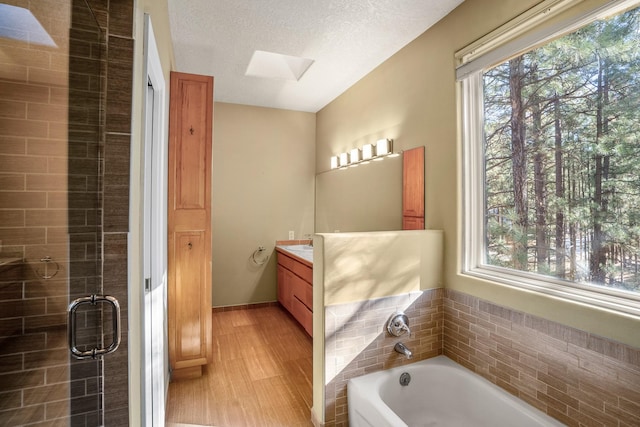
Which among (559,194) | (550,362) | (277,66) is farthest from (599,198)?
(277,66)

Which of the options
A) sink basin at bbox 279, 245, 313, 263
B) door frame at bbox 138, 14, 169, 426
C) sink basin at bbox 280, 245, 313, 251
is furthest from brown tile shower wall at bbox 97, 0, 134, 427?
sink basin at bbox 280, 245, 313, 251

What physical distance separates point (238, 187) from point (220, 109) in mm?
1020

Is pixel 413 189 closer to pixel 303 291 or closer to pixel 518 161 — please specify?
pixel 518 161

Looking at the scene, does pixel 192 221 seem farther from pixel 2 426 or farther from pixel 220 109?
pixel 220 109

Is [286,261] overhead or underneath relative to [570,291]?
underneath

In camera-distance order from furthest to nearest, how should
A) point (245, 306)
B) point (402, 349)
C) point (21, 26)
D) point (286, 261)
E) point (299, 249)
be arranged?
point (245, 306)
point (299, 249)
point (286, 261)
point (402, 349)
point (21, 26)

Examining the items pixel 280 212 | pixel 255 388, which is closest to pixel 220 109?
pixel 280 212

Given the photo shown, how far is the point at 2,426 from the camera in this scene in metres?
0.80

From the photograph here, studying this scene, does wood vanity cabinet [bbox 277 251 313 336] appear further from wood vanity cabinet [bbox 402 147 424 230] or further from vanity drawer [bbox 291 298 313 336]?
wood vanity cabinet [bbox 402 147 424 230]

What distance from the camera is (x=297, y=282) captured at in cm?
346

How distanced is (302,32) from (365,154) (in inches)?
47.6

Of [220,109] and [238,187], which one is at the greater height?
[220,109]

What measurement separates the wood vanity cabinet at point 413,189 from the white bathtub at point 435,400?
3.25ft

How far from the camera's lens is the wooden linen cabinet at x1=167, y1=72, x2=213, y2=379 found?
2.41 meters
